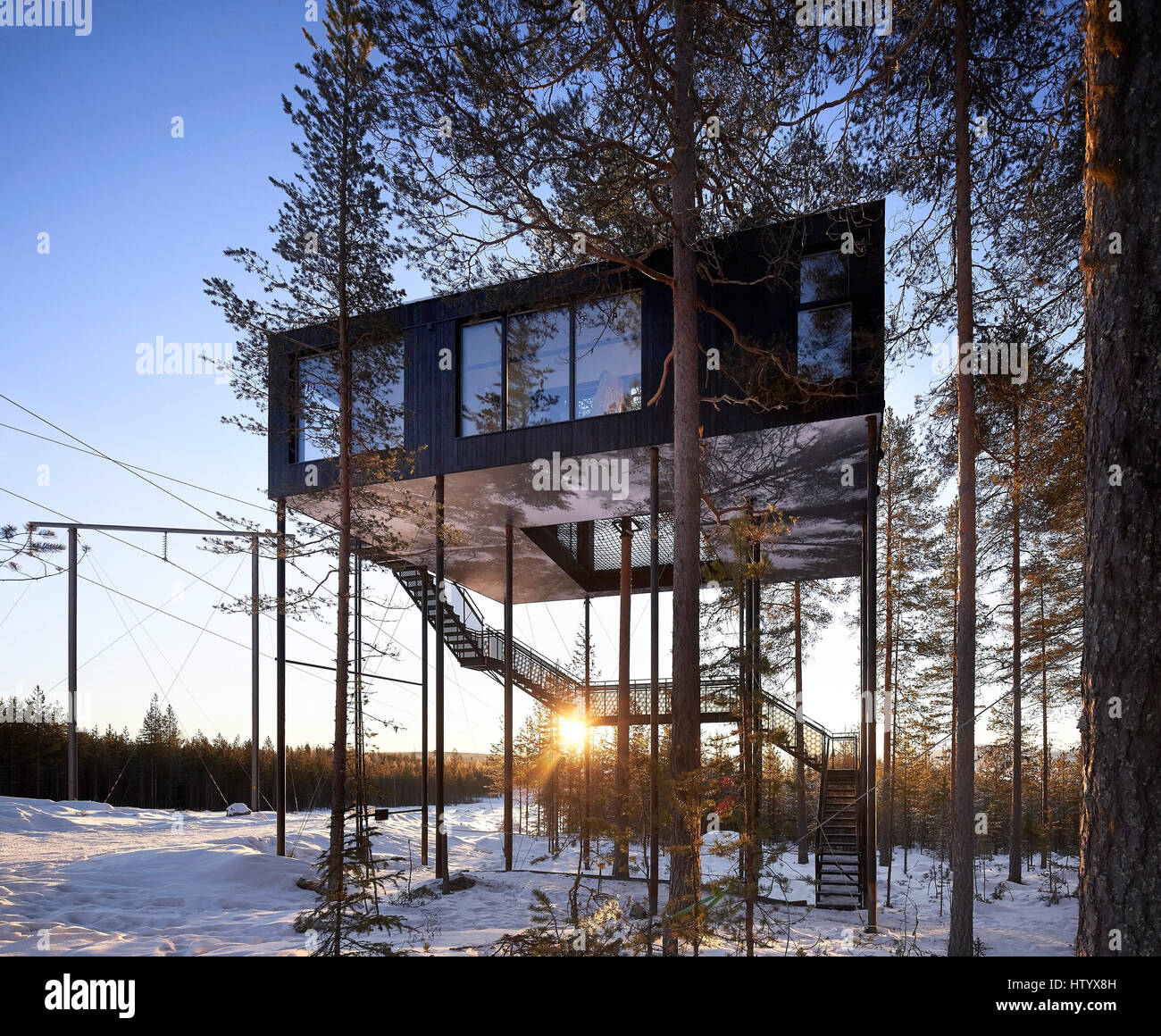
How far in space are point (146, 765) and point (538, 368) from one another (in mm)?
40649

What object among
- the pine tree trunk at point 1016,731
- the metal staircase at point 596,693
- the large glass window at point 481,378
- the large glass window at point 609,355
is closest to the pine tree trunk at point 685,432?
the large glass window at point 609,355

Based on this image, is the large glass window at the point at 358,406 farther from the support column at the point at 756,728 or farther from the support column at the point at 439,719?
the support column at the point at 756,728

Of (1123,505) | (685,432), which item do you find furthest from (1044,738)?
(1123,505)

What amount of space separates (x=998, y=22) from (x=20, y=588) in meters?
21.7

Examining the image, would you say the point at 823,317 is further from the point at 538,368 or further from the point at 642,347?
the point at 538,368

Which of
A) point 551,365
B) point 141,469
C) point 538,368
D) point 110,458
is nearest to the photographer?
point 551,365

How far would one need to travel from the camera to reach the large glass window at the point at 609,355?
1335 cm

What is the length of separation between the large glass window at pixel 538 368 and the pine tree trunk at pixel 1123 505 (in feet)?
32.9

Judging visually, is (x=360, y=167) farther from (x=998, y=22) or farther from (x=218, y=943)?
(x=218, y=943)

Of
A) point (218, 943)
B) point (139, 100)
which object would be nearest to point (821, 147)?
point (139, 100)

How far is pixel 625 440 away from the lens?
1305 cm

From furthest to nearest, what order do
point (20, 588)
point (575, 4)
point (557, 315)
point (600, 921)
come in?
point (20, 588)
point (557, 315)
point (575, 4)
point (600, 921)

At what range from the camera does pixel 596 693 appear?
62.6 feet

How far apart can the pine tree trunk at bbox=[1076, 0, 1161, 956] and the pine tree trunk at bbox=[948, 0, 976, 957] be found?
6419mm
